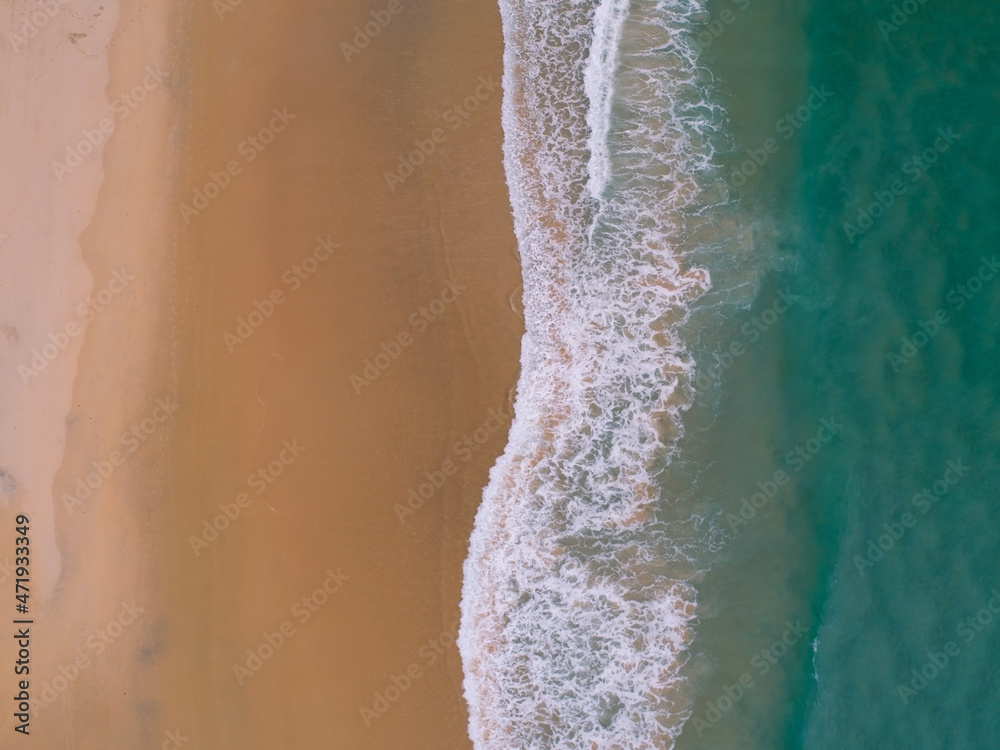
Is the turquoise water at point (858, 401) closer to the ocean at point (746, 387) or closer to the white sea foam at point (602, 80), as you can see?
the ocean at point (746, 387)

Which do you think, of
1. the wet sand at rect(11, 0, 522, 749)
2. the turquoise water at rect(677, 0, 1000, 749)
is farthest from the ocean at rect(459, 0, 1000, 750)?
the wet sand at rect(11, 0, 522, 749)

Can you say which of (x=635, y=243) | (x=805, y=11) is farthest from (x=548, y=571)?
(x=805, y=11)

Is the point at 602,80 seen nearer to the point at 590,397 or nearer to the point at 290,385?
the point at 590,397

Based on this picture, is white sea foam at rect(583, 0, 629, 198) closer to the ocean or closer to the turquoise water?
the ocean

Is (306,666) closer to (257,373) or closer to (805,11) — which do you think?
(257,373)

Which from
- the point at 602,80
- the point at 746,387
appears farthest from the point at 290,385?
the point at 746,387

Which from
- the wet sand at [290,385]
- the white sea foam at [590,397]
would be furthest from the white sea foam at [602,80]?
the wet sand at [290,385]
